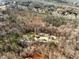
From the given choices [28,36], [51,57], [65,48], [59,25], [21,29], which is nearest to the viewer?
[51,57]

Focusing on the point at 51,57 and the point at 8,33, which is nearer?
the point at 51,57

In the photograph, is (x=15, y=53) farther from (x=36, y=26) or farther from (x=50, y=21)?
(x=50, y=21)

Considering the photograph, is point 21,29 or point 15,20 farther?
point 15,20

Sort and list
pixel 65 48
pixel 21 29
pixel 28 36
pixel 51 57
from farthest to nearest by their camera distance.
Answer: pixel 21 29
pixel 28 36
pixel 65 48
pixel 51 57

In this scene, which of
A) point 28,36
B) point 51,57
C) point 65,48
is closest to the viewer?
point 51,57

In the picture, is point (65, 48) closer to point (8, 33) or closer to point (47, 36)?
point (47, 36)

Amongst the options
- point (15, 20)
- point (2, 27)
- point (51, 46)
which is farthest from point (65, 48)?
point (15, 20)

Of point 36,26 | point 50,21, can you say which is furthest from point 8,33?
point 50,21

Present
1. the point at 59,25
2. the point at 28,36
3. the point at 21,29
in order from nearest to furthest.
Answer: the point at 28,36, the point at 21,29, the point at 59,25
